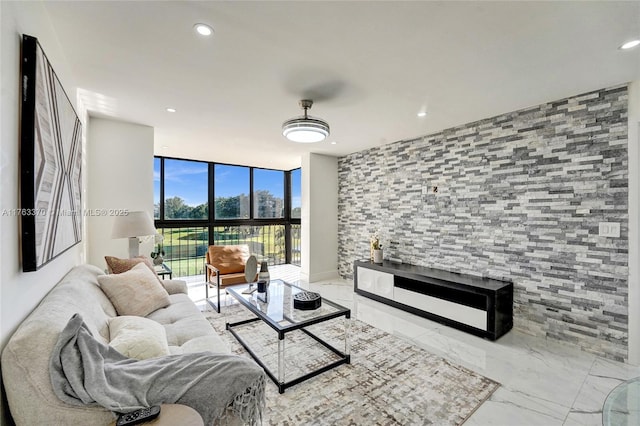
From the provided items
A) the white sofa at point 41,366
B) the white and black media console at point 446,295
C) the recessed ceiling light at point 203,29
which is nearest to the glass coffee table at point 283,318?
the white sofa at point 41,366

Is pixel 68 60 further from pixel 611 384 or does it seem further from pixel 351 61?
pixel 611 384

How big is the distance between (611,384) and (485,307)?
3.18ft

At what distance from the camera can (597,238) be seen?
8.13 ft

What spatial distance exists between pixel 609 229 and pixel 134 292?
4174mm

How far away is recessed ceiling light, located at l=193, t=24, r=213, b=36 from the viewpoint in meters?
1.67

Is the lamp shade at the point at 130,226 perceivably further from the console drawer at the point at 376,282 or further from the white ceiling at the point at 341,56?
the console drawer at the point at 376,282

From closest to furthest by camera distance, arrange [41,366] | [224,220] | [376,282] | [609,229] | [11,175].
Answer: [41,366]
[11,175]
[609,229]
[376,282]
[224,220]

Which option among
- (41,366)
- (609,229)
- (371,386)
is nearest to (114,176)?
(41,366)

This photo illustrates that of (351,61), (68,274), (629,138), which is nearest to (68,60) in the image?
(68,274)

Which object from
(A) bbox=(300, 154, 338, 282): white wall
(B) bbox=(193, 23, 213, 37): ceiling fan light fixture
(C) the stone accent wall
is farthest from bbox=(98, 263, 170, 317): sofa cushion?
(C) the stone accent wall

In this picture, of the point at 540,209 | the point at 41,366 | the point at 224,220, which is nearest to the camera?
the point at 41,366

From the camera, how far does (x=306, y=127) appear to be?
2.46 m

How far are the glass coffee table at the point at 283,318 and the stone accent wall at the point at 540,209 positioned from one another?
200cm

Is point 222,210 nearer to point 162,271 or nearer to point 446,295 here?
point 162,271
